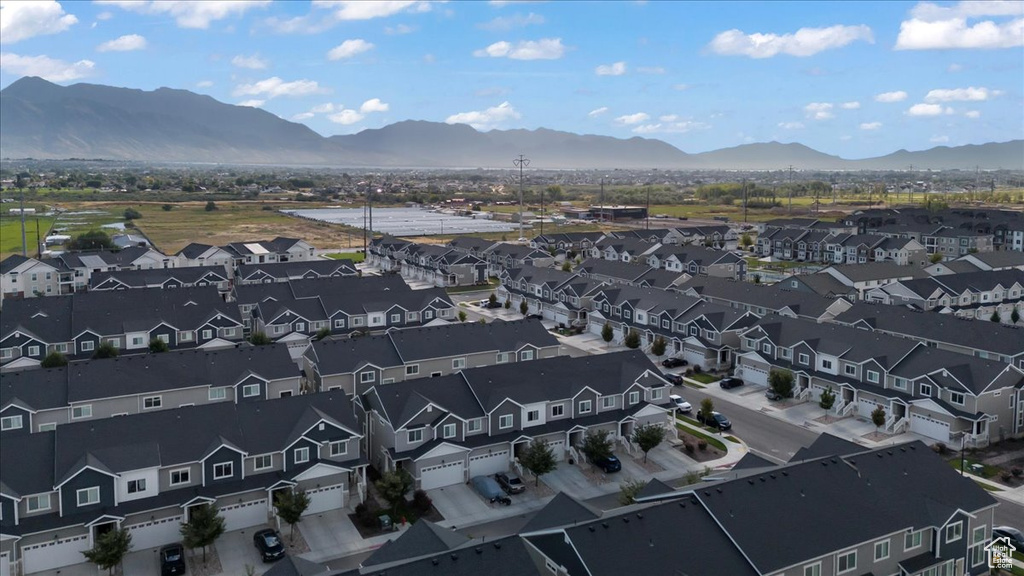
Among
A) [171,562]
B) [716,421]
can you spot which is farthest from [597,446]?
[171,562]

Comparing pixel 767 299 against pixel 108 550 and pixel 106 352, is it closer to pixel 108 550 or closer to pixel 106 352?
pixel 106 352

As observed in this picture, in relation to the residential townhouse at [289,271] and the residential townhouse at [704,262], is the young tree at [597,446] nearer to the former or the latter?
the residential townhouse at [289,271]

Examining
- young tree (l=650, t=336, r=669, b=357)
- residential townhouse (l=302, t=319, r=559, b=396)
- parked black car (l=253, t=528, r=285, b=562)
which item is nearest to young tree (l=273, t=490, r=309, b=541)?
parked black car (l=253, t=528, r=285, b=562)

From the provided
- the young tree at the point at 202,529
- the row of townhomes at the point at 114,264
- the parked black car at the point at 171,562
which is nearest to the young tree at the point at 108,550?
the parked black car at the point at 171,562

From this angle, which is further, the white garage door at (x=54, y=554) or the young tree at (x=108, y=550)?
the white garage door at (x=54, y=554)

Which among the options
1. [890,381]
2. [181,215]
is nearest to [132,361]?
[890,381]

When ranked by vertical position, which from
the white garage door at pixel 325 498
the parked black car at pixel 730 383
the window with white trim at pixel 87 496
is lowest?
the white garage door at pixel 325 498
